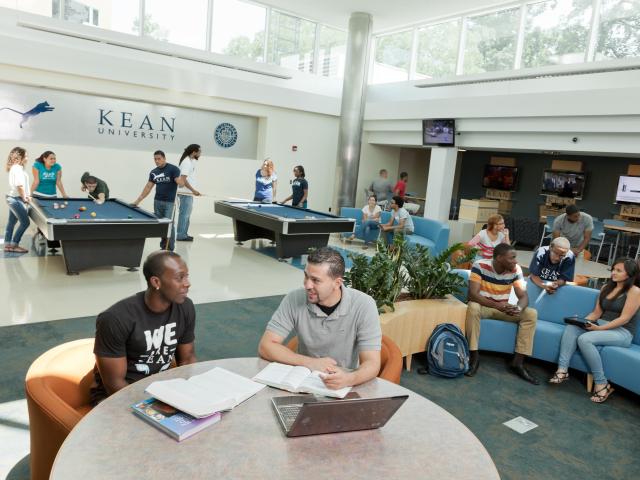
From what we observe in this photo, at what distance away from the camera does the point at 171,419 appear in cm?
176

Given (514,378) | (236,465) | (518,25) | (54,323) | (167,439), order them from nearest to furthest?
(236,465), (167,439), (514,378), (54,323), (518,25)

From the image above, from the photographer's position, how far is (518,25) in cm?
1058

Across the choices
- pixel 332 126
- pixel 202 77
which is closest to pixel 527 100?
pixel 332 126

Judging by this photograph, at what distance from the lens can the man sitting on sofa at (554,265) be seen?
189 inches

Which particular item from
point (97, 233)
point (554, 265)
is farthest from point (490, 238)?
point (97, 233)

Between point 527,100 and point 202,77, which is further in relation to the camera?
point 202,77

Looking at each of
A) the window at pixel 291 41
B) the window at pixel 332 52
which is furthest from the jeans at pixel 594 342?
the window at pixel 332 52

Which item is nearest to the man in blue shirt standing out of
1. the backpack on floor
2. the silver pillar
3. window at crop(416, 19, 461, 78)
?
the backpack on floor

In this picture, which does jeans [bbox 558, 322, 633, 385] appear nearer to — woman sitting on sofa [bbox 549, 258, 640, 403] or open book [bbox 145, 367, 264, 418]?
woman sitting on sofa [bbox 549, 258, 640, 403]

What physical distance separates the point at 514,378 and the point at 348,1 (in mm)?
9253

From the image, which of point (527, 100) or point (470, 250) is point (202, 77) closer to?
point (527, 100)

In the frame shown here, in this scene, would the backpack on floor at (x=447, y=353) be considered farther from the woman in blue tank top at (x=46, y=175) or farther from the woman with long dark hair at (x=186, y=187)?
the woman in blue tank top at (x=46, y=175)

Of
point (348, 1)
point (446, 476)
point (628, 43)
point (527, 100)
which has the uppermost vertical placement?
point (348, 1)

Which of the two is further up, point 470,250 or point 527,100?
point 527,100
